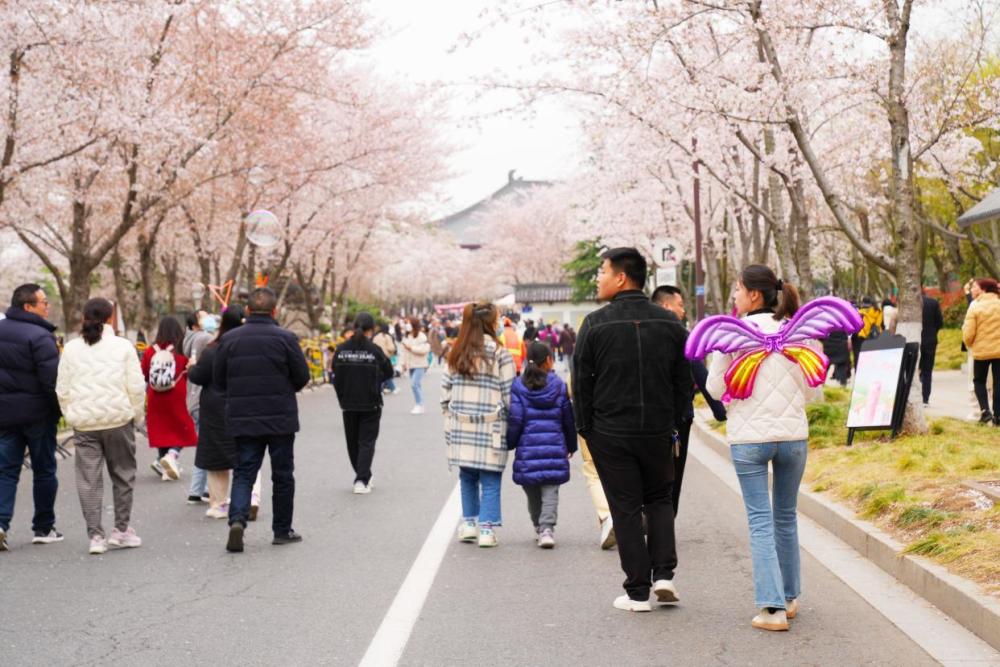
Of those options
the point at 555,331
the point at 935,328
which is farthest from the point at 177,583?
the point at 555,331

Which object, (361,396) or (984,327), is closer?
(361,396)

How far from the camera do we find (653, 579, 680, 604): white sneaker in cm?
641

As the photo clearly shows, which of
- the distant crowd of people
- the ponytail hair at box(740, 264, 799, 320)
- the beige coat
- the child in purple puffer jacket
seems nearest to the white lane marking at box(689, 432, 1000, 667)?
the distant crowd of people

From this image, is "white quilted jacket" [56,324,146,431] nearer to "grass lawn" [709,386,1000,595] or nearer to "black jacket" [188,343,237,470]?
"black jacket" [188,343,237,470]

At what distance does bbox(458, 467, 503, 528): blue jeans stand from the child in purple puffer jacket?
192mm

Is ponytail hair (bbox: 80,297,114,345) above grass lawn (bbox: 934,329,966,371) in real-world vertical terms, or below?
above

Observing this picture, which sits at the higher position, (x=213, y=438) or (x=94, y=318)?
(x=94, y=318)

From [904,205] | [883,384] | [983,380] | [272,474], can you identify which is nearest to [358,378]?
[272,474]

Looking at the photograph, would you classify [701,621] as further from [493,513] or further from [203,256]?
[203,256]

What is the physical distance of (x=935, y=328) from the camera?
18.2 m

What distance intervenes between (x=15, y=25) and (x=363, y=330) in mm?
7920

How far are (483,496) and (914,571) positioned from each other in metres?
2.99

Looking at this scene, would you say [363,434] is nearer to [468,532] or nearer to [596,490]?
[468,532]

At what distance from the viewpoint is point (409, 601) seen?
6.63 meters
